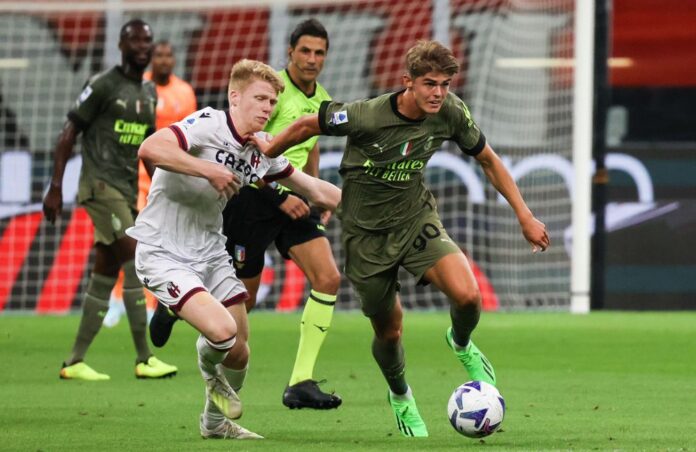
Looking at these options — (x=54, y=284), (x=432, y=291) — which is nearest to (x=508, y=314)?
(x=432, y=291)

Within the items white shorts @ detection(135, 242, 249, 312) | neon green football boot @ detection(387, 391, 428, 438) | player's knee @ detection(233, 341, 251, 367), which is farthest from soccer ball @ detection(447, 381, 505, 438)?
white shorts @ detection(135, 242, 249, 312)

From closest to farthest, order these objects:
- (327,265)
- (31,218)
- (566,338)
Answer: (327,265) → (566,338) → (31,218)

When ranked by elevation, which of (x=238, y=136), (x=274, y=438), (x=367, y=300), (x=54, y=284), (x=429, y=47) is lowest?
(x=54, y=284)

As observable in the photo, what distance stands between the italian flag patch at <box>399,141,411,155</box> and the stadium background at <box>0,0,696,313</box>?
787 cm

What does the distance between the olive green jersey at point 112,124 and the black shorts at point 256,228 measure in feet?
5.49

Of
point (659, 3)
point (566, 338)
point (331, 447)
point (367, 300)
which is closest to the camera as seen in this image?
point (331, 447)

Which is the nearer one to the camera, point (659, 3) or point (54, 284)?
point (54, 284)

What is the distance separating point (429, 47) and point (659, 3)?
9830mm

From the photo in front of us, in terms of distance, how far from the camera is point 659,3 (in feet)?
52.9

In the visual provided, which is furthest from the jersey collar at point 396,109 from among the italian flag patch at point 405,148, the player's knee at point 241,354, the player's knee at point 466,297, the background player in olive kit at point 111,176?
the background player in olive kit at point 111,176

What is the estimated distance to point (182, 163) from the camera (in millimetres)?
6629

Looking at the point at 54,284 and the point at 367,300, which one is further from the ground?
the point at 367,300

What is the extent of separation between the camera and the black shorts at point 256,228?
8648 millimetres

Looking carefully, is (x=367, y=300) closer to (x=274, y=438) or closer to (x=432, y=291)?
(x=274, y=438)
